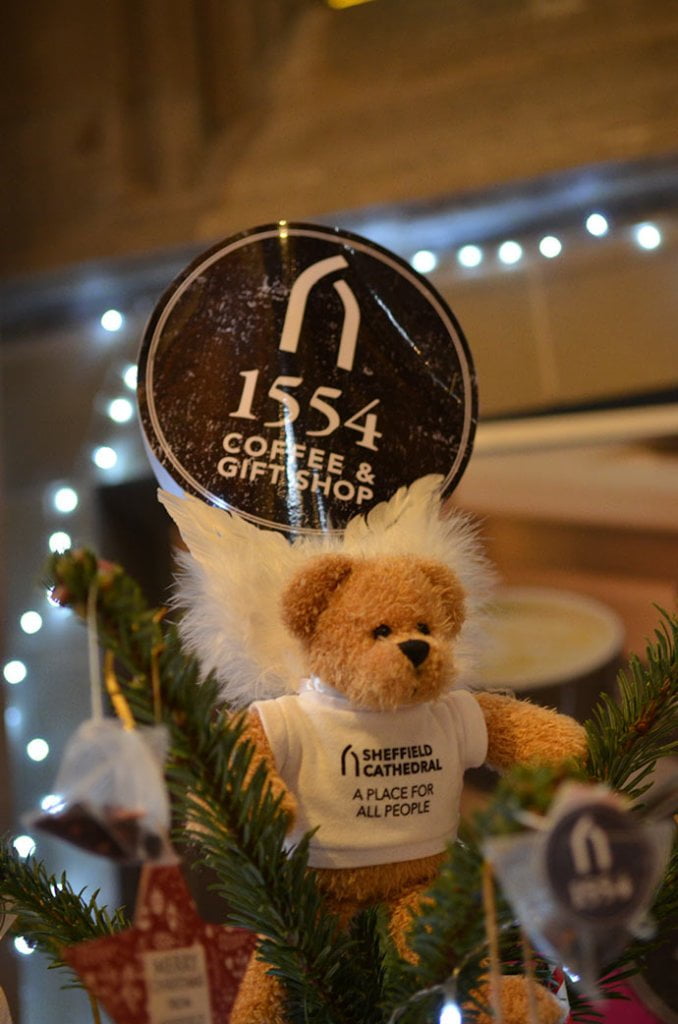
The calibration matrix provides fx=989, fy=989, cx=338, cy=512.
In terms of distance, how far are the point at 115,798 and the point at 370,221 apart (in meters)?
0.99

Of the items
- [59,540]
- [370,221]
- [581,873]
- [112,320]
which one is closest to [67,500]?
[59,540]

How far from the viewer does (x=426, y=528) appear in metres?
0.58

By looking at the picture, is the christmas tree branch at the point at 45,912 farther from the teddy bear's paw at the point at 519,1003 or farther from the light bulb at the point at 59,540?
the light bulb at the point at 59,540

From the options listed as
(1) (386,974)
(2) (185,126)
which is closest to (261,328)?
(1) (386,974)

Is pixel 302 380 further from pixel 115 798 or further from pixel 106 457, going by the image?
A: pixel 106 457

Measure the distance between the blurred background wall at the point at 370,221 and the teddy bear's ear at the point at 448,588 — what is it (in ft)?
2.05

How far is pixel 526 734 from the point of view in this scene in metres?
0.56

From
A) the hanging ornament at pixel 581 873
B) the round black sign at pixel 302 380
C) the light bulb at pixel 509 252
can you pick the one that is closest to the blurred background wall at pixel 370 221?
the light bulb at pixel 509 252

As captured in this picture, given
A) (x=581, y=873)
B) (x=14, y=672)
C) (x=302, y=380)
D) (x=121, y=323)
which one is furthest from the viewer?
(x=121, y=323)

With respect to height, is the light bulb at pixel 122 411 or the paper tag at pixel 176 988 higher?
the light bulb at pixel 122 411

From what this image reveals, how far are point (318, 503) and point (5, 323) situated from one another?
0.93 metres

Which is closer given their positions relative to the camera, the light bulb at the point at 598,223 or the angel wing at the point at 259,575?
the angel wing at the point at 259,575

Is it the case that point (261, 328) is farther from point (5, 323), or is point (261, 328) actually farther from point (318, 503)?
point (5, 323)

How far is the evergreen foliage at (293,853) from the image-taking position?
1.28 ft
